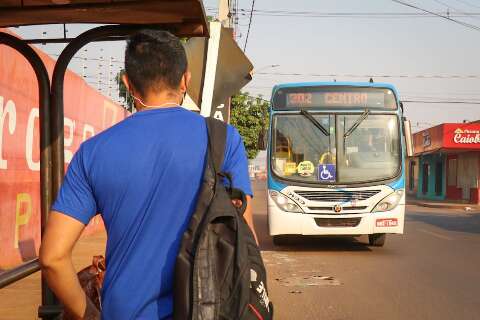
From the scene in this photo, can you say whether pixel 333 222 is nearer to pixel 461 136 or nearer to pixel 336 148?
pixel 336 148

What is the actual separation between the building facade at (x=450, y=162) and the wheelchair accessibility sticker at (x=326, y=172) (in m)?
21.3

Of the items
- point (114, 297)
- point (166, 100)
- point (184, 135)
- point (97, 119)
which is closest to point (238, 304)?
point (114, 297)

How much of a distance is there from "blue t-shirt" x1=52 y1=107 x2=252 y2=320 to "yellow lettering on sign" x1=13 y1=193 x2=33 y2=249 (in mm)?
7095

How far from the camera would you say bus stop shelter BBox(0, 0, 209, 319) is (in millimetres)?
2826

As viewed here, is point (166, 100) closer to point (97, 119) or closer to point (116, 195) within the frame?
point (116, 195)

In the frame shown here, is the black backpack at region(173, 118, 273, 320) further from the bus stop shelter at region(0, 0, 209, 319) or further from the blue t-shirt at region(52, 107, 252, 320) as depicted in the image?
the bus stop shelter at region(0, 0, 209, 319)

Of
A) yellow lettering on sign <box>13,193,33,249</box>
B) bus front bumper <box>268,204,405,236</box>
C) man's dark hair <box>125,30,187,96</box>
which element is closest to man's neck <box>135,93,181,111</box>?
man's dark hair <box>125,30,187,96</box>

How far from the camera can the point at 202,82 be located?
551 cm

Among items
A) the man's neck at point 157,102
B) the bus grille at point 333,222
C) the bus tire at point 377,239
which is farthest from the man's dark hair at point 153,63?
the bus tire at point 377,239

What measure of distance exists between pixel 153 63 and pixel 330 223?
9231 millimetres

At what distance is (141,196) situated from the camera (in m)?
1.91

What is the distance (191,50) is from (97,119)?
8.25m

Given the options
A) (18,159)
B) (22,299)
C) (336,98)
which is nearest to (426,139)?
(336,98)

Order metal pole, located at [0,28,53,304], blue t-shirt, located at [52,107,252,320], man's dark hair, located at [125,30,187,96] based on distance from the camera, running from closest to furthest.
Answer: blue t-shirt, located at [52,107,252,320]
man's dark hair, located at [125,30,187,96]
metal pole, located at [0,28,53,304]
